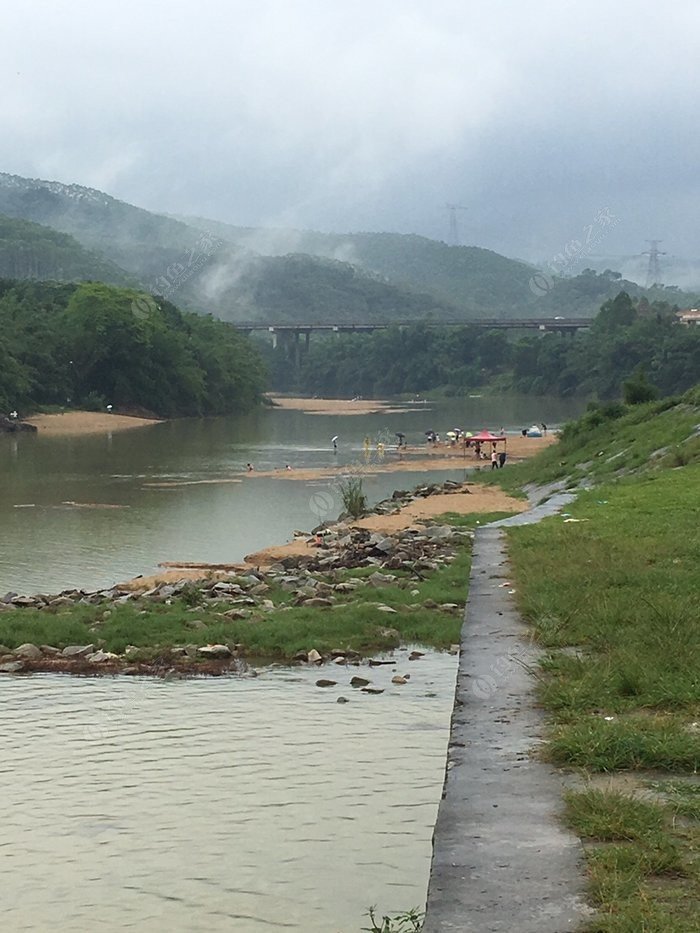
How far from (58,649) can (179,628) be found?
162cm

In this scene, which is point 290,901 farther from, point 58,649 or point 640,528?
point 640,528

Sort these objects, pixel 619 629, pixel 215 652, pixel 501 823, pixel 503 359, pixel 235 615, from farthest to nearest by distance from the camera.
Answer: pixel 503 359 < pixel 235 615 < pixel 215 652 < pixel 619 629 < pixel 501 823

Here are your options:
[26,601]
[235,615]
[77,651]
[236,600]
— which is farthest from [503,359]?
[77,651]

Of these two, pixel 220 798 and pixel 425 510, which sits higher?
pixel 425 510

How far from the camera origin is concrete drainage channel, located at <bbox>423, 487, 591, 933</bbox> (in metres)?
5.95

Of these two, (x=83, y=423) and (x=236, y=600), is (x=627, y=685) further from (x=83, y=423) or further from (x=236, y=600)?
(x=83, y=423)

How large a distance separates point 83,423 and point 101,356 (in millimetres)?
13143

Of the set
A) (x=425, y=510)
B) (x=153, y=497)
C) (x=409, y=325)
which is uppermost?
(x=409, y=325)

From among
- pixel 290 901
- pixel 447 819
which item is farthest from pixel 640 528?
pixel 447 819

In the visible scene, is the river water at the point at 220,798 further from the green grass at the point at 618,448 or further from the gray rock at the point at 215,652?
the green grass at the point at 618,448

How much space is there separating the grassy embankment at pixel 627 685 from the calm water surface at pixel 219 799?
1760mm

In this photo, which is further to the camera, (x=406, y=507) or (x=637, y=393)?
(x=637, y=393)

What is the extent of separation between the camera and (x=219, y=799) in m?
11.5

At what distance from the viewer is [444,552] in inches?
910
